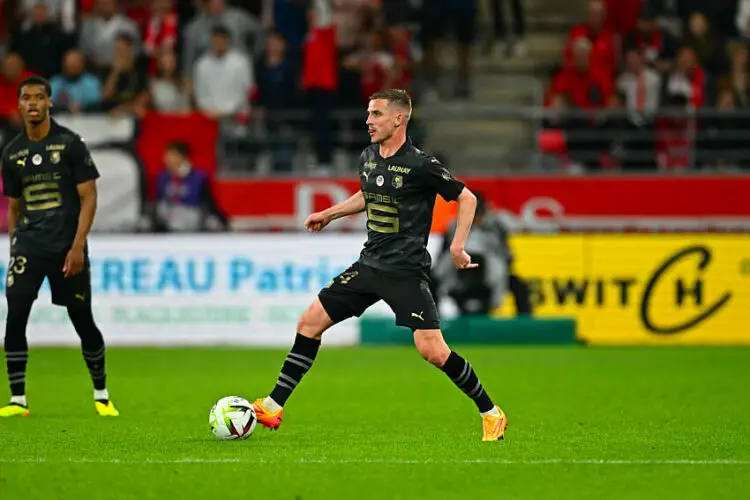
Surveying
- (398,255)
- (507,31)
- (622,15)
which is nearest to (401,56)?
(507,31)

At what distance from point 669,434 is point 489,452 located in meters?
1.85

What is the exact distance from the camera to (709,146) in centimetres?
2280

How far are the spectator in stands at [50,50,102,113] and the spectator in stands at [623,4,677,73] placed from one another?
8.44 m

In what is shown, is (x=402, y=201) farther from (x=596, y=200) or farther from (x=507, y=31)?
(x=507, y=31)

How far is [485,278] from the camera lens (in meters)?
20.4

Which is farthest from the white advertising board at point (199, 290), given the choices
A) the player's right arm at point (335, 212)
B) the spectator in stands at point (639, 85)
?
the player's right arm at point (335, 212)

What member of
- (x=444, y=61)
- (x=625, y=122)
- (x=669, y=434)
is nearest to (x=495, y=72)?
(x=444, y=61)

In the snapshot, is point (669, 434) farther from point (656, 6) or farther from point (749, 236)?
point (656, 6)

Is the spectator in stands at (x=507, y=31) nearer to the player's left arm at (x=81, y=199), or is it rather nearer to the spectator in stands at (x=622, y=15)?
the spectator in stands at (x=622, y=15)

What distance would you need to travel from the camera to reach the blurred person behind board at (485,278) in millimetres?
20172

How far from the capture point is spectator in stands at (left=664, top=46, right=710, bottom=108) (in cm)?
2298

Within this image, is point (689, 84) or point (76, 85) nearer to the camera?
point (76, 85)

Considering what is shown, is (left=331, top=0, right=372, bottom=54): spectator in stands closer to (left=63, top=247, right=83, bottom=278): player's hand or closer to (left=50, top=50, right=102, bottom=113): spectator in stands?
(left=50, top=50, right=102, bottom=113): spectator in stands

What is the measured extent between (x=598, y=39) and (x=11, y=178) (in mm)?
13706
